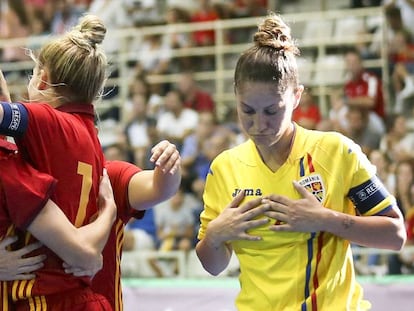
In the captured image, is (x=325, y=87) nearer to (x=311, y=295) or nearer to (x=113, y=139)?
(x=113, y=139)

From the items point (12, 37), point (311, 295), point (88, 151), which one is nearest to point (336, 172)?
point (311, 295)

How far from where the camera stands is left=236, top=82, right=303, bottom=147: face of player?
2514 mm

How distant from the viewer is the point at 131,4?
960 centimetres

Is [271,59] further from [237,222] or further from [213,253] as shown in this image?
[213,253]

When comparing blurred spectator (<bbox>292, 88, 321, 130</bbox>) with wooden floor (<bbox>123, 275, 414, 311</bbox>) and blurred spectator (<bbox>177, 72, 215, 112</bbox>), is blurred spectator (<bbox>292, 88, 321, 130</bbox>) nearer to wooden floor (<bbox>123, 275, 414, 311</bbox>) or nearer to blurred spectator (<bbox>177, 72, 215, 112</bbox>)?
blurred spectator (<bbox>177, 72, 215, 112</bbox>)

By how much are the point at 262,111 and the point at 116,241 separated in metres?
0.58

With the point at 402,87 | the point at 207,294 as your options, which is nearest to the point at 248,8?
the point at 402,87

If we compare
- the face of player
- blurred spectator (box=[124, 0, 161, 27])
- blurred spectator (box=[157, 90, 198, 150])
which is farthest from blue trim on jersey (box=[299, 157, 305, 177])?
blurred spectator (box=[124, 0, 161, 27])

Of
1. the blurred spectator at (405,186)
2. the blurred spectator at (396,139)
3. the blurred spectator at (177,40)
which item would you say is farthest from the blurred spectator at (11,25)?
the blurred spectator at (405,186)

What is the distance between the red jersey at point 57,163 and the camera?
7.64ft

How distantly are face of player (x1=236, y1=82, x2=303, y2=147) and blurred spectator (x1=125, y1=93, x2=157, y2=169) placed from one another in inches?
203

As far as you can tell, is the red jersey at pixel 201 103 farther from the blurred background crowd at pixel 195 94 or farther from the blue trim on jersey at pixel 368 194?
the blue trim on jersey at pixel 368 194

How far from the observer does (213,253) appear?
2633 millimetres

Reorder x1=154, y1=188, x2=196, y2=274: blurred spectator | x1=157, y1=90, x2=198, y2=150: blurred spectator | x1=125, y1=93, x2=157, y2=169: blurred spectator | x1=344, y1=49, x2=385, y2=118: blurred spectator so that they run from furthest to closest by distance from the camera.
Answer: x1=157, y1=90, x2=198, y2=150: blurred spectator → x1=125, y1=93, x2=157, y2=169: blurred spectator → x1=344, y1=49, x2=385, y2=118: blurred spectator → x1=154, y1=188, x2=196, y2=274: blurred spectator
